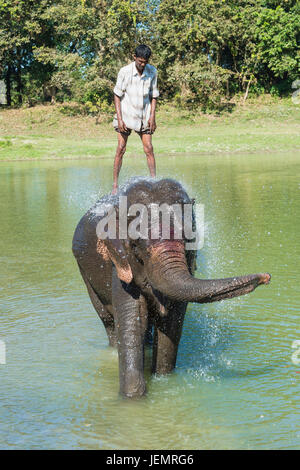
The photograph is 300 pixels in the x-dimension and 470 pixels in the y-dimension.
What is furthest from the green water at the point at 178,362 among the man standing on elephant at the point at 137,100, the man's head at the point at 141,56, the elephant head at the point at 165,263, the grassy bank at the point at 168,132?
the grassy bank at the point at 168,132

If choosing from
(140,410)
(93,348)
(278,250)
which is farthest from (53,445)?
(278,250)

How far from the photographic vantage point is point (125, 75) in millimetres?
8891

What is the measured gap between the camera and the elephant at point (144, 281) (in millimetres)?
3893

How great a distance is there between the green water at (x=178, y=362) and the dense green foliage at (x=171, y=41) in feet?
94.5

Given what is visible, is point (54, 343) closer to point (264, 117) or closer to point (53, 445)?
point (53, 445)

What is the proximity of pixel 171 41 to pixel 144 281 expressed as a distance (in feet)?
124

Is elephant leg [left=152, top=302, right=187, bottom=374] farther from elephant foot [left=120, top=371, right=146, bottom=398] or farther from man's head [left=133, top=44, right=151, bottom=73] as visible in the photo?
man's head [left=133, top=44, right=151, bottom=73]

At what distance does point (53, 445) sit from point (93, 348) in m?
1.88

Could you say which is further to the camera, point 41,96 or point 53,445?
point 41,96

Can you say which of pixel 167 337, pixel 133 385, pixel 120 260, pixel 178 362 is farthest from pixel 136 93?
pixel 133 385

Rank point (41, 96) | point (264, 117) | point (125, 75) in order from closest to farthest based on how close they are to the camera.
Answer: point (125, 75) → point (264, 117) → point (41, 96)

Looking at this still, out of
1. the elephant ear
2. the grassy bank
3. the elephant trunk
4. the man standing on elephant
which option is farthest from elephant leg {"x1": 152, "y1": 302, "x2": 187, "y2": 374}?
the grassy bank

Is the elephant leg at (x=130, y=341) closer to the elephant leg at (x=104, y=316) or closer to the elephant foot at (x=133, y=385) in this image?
the elephant foot at (x=133, y=385)

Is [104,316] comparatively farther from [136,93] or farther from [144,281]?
[136,93]
